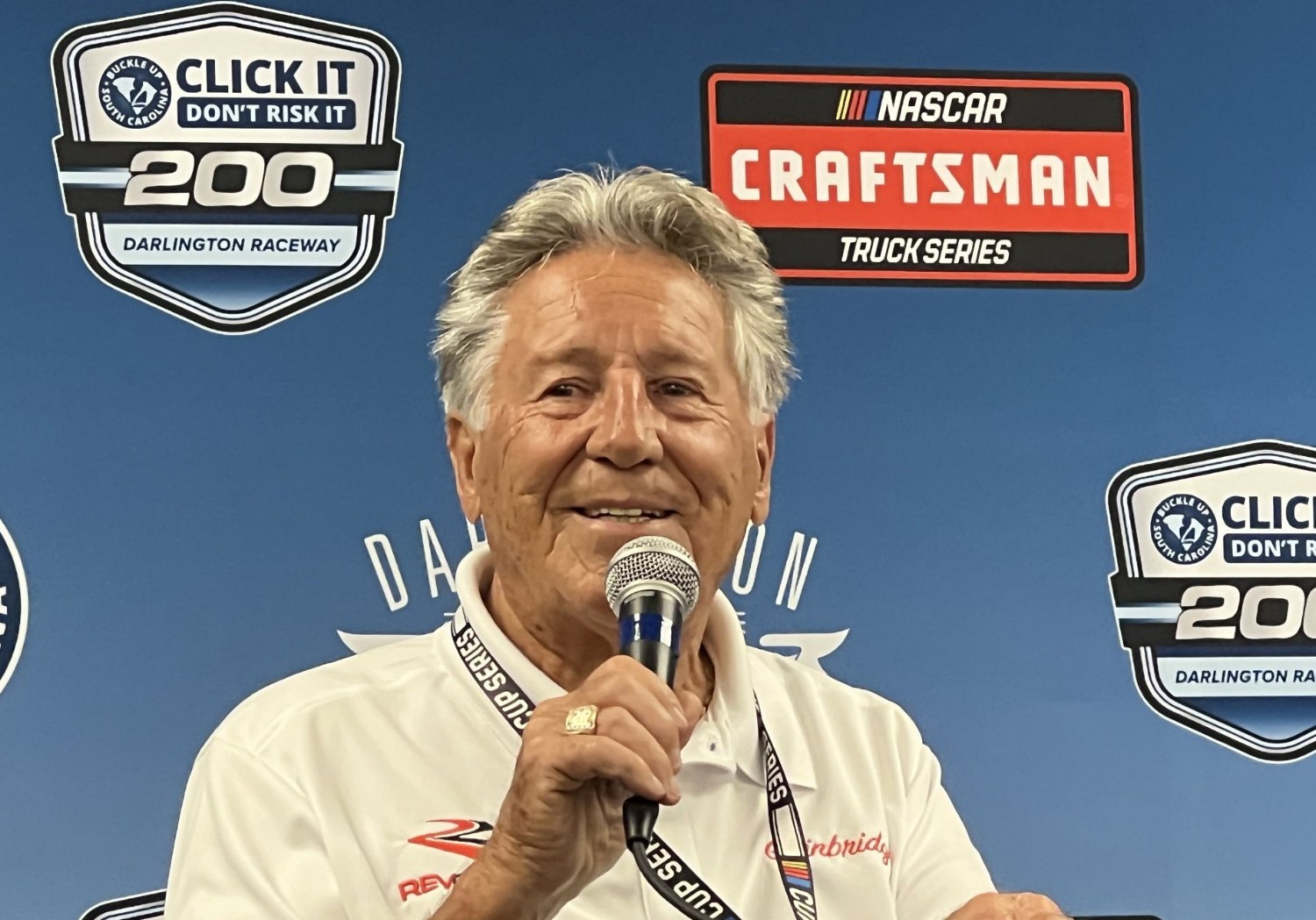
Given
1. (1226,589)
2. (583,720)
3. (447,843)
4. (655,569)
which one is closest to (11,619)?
(447,843)

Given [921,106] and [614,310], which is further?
[921,106]

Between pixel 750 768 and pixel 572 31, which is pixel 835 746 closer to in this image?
pixel 750 768

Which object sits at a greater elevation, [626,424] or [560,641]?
[626,424]

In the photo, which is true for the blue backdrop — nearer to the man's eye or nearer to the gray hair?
the gray hair

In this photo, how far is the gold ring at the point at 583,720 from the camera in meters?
1.15

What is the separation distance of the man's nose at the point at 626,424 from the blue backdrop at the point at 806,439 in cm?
79

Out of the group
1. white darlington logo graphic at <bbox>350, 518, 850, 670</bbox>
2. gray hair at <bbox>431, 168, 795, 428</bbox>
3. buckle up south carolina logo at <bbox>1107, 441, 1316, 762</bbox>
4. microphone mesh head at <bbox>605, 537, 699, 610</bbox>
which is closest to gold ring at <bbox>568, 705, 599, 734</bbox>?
microphone mesh head at <bbox>605, 537, 699, 610</bbox>

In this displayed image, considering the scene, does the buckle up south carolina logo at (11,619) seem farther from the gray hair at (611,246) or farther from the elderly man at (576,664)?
the gray hair at (611,246)

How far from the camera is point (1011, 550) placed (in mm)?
2479

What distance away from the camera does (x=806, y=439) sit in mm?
2471

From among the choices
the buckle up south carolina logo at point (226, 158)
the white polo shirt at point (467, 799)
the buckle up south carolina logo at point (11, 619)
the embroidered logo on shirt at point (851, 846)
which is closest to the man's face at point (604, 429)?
the white polo shirt at point (467, 799)

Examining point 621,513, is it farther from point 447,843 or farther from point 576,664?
point 447,843

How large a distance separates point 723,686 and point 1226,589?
1105 millimetres

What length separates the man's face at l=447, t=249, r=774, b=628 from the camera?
1620mm
